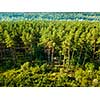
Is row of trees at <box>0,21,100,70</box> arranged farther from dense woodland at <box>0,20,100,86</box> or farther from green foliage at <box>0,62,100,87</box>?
green foliage at <box>0,62,100,87</box>

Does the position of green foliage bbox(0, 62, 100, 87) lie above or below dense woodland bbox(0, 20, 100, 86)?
below

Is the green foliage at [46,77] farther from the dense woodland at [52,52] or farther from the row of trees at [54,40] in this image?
the row of trees at [54,40]

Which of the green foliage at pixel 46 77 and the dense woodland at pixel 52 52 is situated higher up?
the dense woodland at pixel 52 52

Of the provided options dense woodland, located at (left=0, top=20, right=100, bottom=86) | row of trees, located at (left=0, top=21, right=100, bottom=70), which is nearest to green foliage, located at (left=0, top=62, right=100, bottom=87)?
dense woodland, located at (left=0, top=20, right=100, bottom=86)

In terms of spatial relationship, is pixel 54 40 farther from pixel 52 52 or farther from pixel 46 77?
pixel 46 77

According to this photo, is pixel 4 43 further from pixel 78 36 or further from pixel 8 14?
pixel 78 36

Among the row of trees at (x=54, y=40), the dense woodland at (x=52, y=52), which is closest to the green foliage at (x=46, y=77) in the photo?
the dense woodland at (x=52, y=52)
